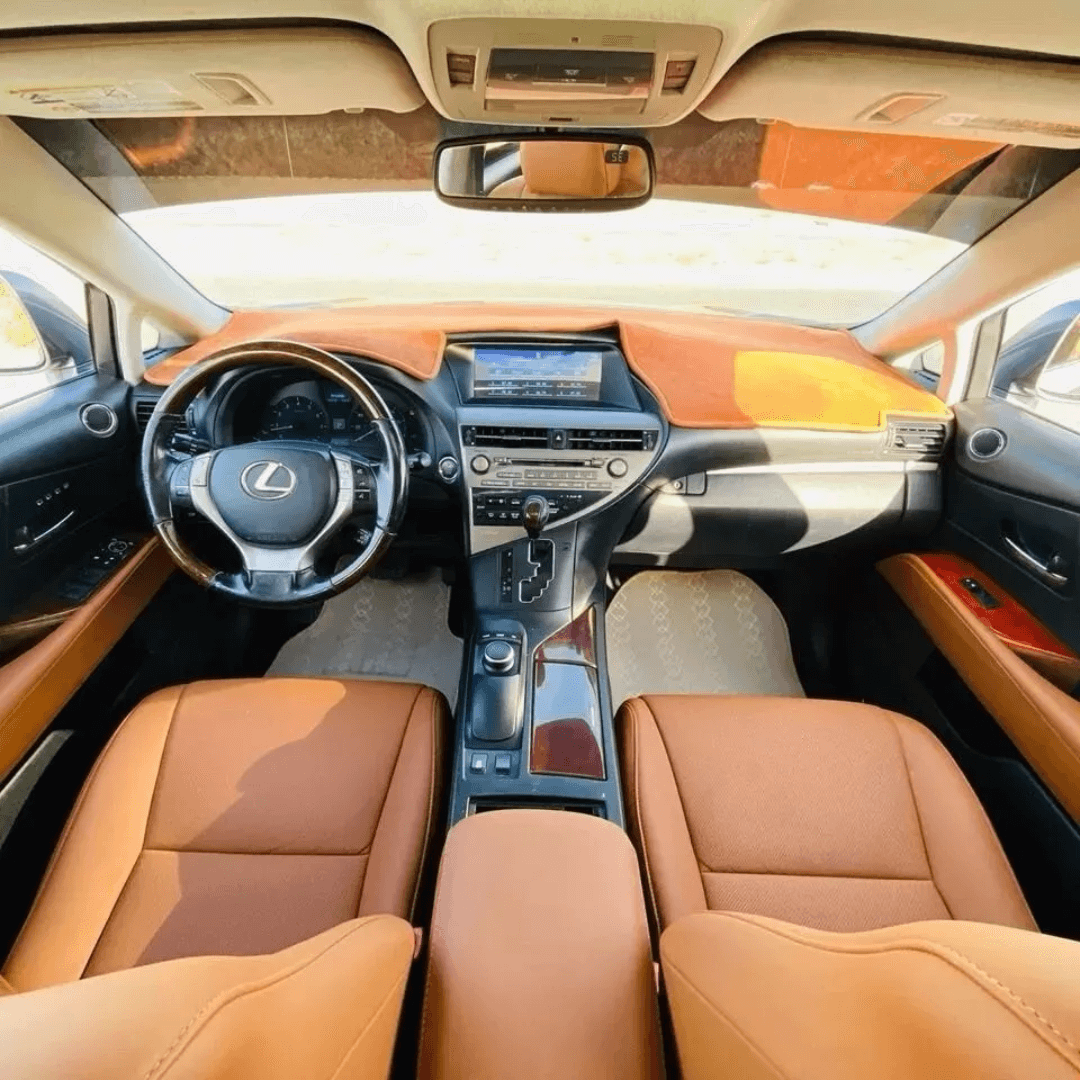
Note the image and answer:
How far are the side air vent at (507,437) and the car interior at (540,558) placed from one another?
15mm

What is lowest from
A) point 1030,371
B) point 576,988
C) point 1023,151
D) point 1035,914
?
point 1035,914

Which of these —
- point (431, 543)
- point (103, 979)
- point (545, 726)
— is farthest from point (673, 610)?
point (103, 979)

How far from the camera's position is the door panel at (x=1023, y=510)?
5.45ft

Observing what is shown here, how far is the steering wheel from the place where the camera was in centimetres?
157

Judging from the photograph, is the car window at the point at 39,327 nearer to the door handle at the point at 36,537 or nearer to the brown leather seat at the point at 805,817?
the door handle at the point at 36,537

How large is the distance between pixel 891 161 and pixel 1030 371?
62 centimetres

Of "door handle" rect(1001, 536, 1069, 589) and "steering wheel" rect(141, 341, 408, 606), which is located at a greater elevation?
"steering wheel" rect(141, 341, 408, 606)

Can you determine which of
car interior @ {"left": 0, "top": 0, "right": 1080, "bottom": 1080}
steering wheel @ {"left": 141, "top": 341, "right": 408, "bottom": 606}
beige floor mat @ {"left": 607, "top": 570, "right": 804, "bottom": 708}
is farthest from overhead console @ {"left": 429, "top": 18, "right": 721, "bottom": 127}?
beige floor mat @ {"left": 607, "top": 570, "right": 804, "bottom": 708}

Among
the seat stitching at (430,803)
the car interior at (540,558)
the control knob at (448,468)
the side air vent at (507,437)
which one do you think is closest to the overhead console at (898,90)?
the car interior at (540,558)

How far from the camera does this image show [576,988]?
37.0 inches

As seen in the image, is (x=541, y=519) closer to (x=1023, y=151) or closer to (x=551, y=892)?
(x=551, y=892)

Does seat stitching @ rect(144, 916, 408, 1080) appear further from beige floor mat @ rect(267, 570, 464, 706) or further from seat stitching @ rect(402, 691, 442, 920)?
beige floor mat @ rect(267, 570, 464, 706)

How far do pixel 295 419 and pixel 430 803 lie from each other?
105 centimetres

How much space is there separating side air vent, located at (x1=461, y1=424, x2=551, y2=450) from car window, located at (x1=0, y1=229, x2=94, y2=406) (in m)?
0.96
